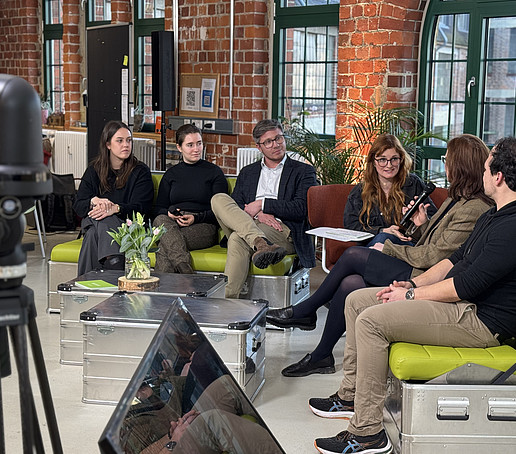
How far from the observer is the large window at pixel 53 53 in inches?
402

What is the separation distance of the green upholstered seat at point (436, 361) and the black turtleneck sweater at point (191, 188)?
247cm

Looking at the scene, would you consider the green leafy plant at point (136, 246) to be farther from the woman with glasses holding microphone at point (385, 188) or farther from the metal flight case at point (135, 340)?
the woman with glasses holding microphone at point (385, 188)

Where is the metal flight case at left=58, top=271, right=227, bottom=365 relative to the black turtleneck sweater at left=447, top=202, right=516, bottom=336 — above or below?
below

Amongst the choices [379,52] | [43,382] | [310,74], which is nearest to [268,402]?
[43,382]

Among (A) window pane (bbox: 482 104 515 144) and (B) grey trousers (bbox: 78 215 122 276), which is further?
(A) window pane (bbox: 482 104 515 144)

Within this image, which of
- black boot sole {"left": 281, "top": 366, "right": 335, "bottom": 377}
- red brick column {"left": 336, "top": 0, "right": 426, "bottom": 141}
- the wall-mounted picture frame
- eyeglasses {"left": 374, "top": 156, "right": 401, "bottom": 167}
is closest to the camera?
black boot sole {"left": 281, "top": 366, "right": 335, "bottom": 377}

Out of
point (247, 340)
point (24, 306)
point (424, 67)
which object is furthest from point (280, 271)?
point (24, 306)

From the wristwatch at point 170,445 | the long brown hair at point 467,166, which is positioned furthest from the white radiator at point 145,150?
the wristwatch at point 170,445

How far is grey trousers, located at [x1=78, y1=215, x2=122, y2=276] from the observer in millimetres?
4797

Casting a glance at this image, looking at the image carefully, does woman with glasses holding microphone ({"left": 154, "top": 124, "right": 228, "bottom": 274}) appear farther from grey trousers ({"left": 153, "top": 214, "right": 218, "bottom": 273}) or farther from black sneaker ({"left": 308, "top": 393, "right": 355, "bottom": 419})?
black sneaker ({"left": 308, "top": 393, "right": 355, "bottom": 419})

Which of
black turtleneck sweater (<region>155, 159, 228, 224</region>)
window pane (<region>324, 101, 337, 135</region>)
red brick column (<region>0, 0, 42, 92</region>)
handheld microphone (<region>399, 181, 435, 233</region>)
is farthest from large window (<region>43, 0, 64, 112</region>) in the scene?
handheld microphone (<region>399, 181, 435, 233</region>)

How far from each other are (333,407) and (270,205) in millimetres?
1697

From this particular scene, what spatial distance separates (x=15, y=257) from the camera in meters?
1.16

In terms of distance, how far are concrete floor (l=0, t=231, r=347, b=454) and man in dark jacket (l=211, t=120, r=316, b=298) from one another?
21.7 inches
